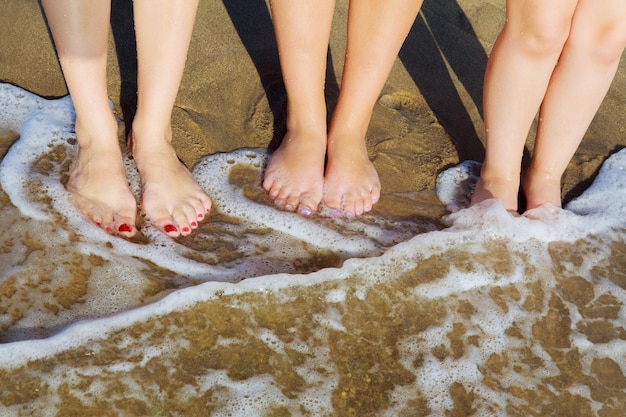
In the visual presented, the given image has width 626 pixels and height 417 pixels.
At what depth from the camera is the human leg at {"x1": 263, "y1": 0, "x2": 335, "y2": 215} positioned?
2.48 metres

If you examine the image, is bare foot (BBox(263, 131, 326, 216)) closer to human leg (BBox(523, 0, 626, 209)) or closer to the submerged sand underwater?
the submerged sand underwater

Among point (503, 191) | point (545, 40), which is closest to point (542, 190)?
point (503, 191)

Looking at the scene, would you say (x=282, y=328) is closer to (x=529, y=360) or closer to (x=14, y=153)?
(x=529, y=360)

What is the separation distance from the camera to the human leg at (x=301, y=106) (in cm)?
248

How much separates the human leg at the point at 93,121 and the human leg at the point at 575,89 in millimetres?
1454

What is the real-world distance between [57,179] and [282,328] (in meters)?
1.00

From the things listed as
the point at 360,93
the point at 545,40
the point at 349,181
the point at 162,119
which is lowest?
the point at 349,181

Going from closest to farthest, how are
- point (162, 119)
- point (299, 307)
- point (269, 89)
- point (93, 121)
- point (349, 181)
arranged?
point (299, 307) < point (93, 121) < point (162, 119) < point (349, 181) < point (269, 89)

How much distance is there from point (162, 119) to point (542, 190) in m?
1.38

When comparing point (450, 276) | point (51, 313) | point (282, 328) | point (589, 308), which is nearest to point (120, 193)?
point (51, 313)

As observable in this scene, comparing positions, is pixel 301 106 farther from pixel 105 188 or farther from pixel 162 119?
pixel 105 188

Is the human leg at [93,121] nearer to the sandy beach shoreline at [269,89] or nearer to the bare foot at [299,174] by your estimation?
the sandy beach shoreline at [269,89]

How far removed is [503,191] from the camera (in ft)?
8.64

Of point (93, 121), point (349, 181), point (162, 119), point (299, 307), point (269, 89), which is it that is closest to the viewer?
point (299, 307)
